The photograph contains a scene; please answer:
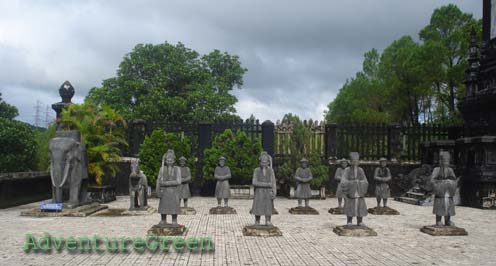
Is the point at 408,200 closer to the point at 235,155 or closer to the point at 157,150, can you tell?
the point at 235,155

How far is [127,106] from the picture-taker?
102ft

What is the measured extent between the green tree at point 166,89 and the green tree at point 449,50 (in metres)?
13.4

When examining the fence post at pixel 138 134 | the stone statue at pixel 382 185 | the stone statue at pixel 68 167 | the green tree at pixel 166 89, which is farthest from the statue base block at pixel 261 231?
the green tree at pixel 166 89

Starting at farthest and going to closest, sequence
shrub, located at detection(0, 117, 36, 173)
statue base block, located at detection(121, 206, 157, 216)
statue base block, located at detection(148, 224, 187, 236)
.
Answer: shrub, located at detection(0, 117, 36, 173), statue base block, located at detection(121, 206, 157, 216), statue base block, located at detection(148, 224, 187, 236)

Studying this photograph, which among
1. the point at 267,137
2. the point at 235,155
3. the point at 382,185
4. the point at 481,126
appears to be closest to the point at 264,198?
the point at 382,185

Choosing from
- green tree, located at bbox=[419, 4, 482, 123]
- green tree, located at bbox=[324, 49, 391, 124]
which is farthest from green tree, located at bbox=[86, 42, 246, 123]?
green tree, located at bbox=[419, 4, 482, 123]

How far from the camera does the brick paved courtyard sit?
7.89 metres

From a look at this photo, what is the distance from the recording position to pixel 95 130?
57.4 ft

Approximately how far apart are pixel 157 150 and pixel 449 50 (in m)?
19.7

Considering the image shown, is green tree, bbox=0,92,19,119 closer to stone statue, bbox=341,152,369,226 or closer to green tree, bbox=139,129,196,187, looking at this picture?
green tree, bbox=139,129,196,187

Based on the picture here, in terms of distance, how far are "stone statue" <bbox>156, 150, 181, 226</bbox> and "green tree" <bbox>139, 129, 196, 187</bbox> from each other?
832 cm

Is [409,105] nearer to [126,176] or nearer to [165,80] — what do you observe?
[165,80]

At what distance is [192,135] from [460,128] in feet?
42.0

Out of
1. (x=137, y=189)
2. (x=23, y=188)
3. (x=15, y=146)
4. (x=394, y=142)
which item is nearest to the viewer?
(x=137, y=189)
